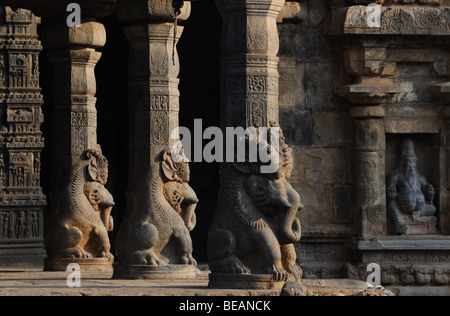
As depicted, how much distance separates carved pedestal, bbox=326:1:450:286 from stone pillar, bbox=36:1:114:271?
11.8ft

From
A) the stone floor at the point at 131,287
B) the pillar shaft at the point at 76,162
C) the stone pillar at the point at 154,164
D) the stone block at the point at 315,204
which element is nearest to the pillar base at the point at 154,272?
the stone pillar at the point at 154,164

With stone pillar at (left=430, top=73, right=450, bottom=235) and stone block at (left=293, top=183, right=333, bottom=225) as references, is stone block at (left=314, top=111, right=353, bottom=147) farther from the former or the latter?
stone pillar at (left=430, top=73, right=450, bottom=235)

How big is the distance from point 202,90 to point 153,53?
19.8 feet

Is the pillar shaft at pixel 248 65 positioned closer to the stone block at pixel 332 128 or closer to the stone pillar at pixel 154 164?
the stone pillar at pixel 154 164

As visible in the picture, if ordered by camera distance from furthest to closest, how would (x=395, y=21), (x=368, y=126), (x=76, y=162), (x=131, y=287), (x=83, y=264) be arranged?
(x=368, y=126), (x=395, y=21), (x=76, y=162), (x=83, y=264), (x=131, y=287)

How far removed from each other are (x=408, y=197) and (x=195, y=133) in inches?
124

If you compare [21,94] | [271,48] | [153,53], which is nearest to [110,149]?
[21,94]

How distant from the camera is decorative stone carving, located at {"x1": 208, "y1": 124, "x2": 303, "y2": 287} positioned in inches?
622

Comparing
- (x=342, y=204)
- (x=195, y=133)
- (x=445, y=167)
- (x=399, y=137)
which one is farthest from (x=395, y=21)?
(x=195, y=133)

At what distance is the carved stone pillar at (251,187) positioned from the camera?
51.9 ft

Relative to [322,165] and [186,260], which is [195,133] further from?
[186,260]

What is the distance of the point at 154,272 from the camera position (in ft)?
58.9

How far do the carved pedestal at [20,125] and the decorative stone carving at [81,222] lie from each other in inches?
37.0

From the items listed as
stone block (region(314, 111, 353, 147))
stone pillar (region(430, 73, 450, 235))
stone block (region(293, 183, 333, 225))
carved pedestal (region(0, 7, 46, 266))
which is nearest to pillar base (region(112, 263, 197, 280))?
carved pedestal (region(0, 7, 46, 266))
